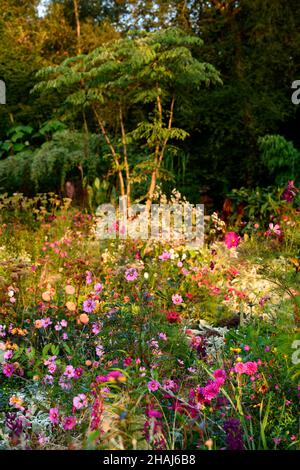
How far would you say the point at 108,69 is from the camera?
7.03m

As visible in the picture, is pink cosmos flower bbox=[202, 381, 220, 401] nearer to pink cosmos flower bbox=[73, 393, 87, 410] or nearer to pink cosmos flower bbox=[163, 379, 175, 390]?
pink cosmos flower bbox=[163, 379, 175, 390]

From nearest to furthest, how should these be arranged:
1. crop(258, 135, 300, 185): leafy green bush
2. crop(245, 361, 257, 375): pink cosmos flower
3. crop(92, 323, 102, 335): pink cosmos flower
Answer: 1. crop(245, 361, 257, 375): pink cosmos flower
2. crop(92, 323, 102, 335): pink cosmos flower
3. crop(258, 135, 300, 185): leafy green bush

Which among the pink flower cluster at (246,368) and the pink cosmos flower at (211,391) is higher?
the pink flower cluster at (246,368)

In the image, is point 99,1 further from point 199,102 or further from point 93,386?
point 93,386

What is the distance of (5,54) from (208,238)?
698 cm

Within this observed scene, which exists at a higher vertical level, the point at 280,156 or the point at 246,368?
the point at 280,156

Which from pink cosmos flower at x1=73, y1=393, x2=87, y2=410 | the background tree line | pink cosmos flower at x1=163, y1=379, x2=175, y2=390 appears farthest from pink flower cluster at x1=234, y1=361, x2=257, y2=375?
the background tree line

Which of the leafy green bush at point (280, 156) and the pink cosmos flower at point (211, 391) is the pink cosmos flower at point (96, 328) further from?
the leafy green bush at point (280, 156)

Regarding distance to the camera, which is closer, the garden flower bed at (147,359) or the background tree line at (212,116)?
the garden flower bed at (147,359)

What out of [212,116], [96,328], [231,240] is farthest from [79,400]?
[212,116]

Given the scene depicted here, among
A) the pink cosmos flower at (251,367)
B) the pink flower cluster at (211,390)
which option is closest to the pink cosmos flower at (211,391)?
the pink flower cluster at (211,390)

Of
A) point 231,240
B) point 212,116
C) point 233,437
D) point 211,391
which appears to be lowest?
point 233,437

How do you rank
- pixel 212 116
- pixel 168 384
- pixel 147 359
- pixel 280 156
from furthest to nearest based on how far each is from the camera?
pixel 212 116 → pixel 280 156 → pixel 147 359 → pixel 168 384

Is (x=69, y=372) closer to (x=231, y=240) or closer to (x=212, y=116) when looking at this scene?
(x=231, y=240)
